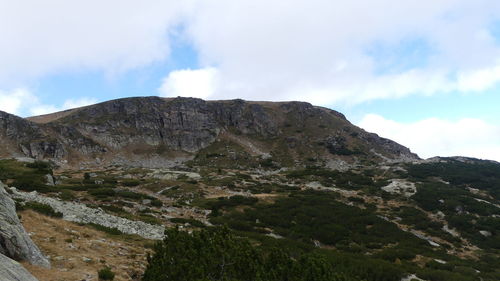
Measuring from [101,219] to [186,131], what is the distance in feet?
308

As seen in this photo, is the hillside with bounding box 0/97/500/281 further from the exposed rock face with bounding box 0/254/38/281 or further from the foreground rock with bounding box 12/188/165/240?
the exposed rock face with bounding box 0/254/38/281

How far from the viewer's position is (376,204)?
168 feet

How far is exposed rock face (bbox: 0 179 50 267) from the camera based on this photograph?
40.0 ft

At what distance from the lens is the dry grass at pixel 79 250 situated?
43.7 ft

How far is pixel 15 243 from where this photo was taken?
12.5 metres

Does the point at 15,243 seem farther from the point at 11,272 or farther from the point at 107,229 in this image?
the point at 107,229

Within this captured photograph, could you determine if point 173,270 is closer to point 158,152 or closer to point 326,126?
point 158,152

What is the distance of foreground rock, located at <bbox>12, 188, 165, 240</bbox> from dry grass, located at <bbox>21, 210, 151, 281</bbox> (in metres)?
2.01

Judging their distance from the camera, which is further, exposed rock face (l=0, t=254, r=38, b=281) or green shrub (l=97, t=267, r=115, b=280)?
green shrub (l=97, t=267, r=115, b=280)

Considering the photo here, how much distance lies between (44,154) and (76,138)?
1193cm

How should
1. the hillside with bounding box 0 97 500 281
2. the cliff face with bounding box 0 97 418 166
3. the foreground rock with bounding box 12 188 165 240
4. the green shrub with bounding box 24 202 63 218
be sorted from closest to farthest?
the hillside with bounding box 0 97 500 281 < the green shrub with bounding box 24 202 63 218 < the foreground rock with bounding box 12 188 165 240 < the cliff face with bounding box 0 97 418 166

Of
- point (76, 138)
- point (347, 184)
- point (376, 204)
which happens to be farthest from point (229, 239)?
point (76, 138)

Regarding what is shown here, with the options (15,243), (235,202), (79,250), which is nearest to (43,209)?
(79,250)

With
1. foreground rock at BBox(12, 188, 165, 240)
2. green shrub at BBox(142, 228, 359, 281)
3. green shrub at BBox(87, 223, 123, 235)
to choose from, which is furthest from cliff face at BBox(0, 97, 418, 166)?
green shrub at BBox(142, 228, 359, 281)
